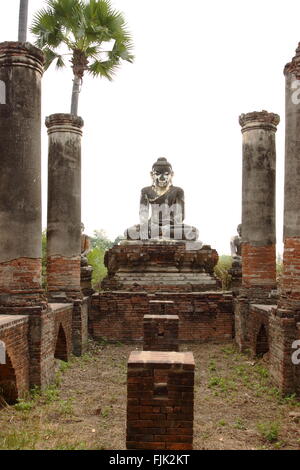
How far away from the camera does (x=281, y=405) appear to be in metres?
7.34

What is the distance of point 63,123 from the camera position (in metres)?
11.6

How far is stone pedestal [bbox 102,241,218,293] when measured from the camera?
1355 centimetres

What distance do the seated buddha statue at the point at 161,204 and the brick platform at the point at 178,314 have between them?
125 inches

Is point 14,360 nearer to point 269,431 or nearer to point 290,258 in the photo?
point 269,431

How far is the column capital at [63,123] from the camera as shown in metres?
11.6

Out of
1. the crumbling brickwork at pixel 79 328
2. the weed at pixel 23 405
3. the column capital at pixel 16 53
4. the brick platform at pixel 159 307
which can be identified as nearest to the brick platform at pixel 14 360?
the weed at pixel 23 405

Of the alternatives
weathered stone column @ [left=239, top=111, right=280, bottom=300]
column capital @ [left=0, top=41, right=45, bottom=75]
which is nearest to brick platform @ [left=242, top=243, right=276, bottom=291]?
weathered stone column @ [left=239, top=111, right=280, bottom=300]

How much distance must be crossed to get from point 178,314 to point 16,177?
6.02m

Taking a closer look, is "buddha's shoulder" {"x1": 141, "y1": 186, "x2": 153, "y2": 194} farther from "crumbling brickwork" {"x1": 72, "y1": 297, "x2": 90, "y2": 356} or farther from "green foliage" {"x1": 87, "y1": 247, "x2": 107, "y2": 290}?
"crumbling brickwork" {"x1": 72, "y1": 297, "x2": 90, "y2": 356}

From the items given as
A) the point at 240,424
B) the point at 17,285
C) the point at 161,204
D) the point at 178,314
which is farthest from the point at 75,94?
the point at 240,424

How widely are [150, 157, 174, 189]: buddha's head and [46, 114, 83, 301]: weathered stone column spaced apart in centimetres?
553
